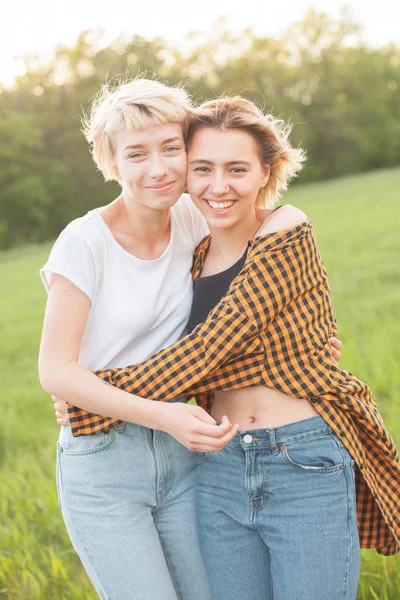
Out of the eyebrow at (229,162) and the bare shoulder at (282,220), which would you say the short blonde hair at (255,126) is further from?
the bare shoulder at (282,220)

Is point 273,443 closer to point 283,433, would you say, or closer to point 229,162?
point 283,433

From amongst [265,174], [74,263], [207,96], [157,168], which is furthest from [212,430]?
[207,96]

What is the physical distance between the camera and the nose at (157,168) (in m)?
2.54

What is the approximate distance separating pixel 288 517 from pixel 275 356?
522 millimetres

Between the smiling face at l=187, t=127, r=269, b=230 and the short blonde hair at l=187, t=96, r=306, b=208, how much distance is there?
0.03 meters

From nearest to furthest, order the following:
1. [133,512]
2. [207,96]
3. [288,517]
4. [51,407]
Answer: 1. [288,517]
2. [133,512]
3. [51,407]
4. [207,96]

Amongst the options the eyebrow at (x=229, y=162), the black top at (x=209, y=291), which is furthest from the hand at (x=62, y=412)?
the eyebrow at (x=229, y=162)

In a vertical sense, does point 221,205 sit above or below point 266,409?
above

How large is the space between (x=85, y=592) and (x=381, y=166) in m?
51.2

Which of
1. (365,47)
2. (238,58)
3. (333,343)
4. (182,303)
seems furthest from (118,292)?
(365,47)

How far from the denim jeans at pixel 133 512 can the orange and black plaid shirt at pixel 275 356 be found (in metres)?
0.11

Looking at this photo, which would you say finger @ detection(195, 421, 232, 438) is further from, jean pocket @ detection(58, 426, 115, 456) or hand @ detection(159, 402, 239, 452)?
jean pocket @ detection(58, 426, 115, 456)

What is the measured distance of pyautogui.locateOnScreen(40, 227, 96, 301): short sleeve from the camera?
2373mm

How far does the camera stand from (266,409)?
239 centimetres
